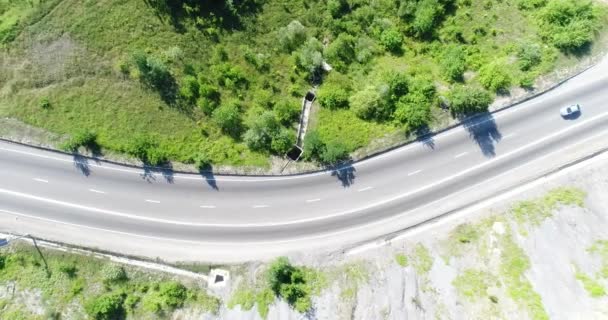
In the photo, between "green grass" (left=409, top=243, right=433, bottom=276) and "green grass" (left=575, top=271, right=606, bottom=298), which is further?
"green grass" (left=409, top=243, right=433, bottom=276)

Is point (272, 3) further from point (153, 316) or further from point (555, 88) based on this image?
point (153, 316)

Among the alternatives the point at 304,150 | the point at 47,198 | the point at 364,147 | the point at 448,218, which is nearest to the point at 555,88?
the point at 448,218

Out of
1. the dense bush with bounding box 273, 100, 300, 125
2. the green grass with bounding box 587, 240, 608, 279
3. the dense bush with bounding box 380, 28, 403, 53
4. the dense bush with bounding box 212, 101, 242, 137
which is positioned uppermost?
the dense bush with bounding box 380, 28, 403, 53

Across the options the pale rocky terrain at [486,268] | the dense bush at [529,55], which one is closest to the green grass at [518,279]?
the pale rocky terrain at [486,268]

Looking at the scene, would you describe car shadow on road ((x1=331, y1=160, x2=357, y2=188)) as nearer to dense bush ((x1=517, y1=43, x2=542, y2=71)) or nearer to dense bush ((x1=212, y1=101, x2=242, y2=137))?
dense bush ((x1=212, y1=101, x2=242, y2=137))

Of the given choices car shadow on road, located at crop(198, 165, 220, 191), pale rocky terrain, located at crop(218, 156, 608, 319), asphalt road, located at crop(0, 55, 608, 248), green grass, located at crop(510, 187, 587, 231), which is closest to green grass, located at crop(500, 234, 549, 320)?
pale rocky terrain, located at crop(218, 156, 608, 319)

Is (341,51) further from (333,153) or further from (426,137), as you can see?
(426,137)

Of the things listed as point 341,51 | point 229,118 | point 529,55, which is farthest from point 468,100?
point 229,118
